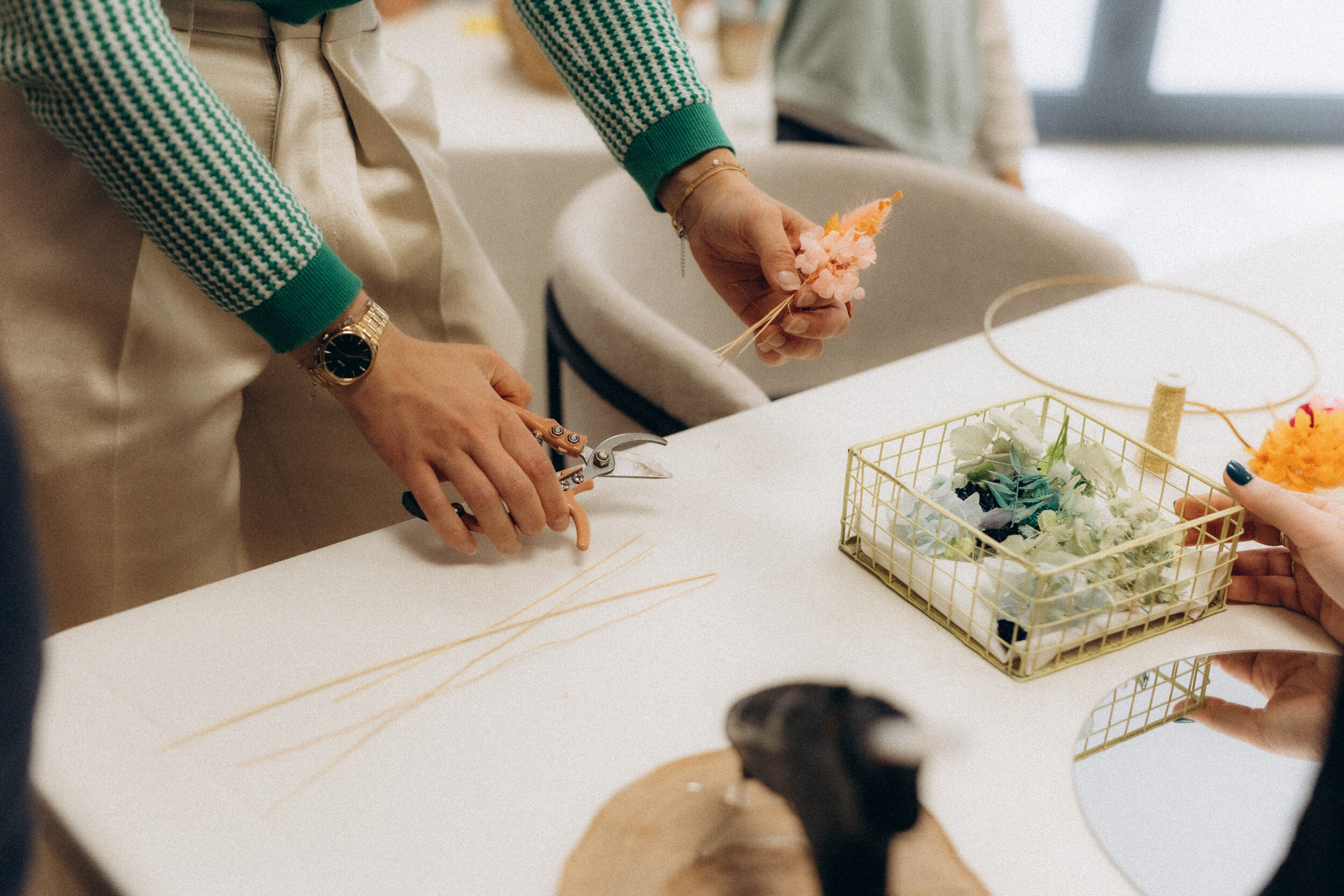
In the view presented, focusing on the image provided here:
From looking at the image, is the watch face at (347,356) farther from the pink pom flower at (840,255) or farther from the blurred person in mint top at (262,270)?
the pink pom flower at (840,255)

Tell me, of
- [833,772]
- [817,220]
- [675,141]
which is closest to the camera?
[833,772]

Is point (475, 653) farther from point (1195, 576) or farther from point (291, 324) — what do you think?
point (1195, 576)

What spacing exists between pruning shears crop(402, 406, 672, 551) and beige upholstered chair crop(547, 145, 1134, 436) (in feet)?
1.02

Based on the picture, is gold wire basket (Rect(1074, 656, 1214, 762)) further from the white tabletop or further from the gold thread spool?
the gold thread spool

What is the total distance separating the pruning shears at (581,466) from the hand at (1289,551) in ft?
1.42

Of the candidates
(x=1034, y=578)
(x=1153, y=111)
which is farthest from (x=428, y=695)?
(x=1153, y=111)

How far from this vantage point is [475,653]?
68 cm

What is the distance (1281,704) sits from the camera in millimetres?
653

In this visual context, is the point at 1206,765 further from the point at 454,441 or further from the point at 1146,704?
the point at 454,441

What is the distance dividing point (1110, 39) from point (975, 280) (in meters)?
2.84

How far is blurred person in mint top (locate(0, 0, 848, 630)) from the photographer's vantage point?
699 mm

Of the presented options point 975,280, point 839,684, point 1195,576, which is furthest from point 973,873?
point 975,280

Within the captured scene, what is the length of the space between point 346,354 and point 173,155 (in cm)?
18

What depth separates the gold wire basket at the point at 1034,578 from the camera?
2.19 ft
